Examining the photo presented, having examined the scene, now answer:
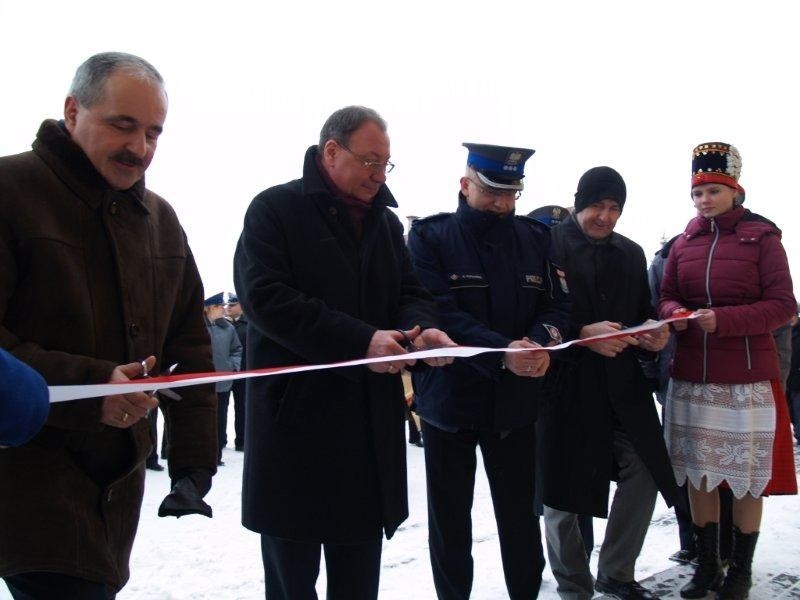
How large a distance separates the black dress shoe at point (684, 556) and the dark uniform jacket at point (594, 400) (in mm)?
887

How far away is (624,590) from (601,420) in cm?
86

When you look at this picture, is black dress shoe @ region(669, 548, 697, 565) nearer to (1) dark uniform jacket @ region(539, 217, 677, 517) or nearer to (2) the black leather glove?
(1) dark uniform jacket @ region(539, 217, 677, 517)

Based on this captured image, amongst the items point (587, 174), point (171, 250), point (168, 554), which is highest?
point (587, 174)

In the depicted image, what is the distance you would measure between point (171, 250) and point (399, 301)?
2.96 ft

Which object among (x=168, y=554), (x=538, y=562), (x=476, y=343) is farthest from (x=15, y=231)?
(x=168, y=554)

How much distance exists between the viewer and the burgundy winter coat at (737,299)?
3.53 meters

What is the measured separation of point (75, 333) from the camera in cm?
172

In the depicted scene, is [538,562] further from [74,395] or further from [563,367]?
[74,395]

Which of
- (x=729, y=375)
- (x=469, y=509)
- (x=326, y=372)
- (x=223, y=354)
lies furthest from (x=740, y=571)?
(x=223, y=354)

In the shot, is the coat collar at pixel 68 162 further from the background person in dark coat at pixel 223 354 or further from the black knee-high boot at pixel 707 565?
the background person in dark coat at pixel 223 354

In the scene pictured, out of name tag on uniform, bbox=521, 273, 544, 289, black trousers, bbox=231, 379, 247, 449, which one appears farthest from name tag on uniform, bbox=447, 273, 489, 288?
black trousers, bbox=231, 379, 247, 449

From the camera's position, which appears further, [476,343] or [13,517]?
[476,343]

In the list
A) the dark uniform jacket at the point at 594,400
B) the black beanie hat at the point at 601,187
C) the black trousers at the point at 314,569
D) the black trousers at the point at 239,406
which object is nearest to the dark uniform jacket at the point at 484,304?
the dark uniform jacket at the point at 594,400

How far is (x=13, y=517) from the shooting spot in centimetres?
162
